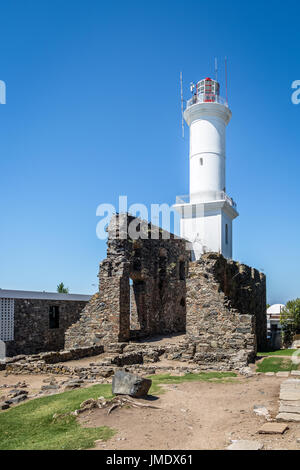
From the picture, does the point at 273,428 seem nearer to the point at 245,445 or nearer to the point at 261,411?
the point at 245,445

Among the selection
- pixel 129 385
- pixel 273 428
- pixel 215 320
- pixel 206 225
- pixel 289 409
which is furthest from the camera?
pixel 206 225

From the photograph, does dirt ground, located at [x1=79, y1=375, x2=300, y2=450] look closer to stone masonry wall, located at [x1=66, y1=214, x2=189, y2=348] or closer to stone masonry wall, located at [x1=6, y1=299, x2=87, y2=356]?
stone masonry wall, located at [x1=66, y1=214, x2=189, y2=348]

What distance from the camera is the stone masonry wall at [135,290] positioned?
1844 cm

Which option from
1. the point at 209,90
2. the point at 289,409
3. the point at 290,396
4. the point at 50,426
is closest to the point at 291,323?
the point at 209,90

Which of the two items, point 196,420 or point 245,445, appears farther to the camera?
point 196,420

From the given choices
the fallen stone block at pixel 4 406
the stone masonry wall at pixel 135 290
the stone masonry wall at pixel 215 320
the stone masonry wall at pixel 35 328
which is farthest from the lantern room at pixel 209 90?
the fallen stone block at pixel 4 406

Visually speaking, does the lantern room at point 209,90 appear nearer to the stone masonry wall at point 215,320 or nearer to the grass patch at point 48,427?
the stone masonry wall at point 215,320

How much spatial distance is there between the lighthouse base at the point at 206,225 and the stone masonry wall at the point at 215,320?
394 inches

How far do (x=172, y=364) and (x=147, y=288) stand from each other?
858 centimetres

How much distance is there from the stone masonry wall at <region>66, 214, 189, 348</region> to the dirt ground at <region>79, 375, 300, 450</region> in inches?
349

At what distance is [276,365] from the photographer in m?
12.9

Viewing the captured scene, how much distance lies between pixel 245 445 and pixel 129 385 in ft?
11.1

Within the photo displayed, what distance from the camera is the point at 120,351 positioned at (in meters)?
17.2
